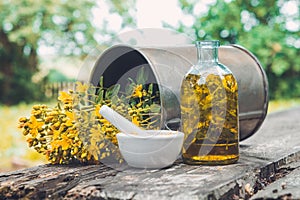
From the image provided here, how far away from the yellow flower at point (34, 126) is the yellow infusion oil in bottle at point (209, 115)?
15.2 inches

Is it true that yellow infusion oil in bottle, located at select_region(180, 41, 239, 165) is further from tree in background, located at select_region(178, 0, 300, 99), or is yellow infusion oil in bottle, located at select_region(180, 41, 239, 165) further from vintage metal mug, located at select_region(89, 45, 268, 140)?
tree in background, located at select_region(178, 0, 300, 99)

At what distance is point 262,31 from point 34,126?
4756mm

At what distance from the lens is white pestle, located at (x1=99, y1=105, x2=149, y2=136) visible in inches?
43.4

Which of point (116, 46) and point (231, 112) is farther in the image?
point (116, 46)

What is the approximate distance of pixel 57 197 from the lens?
953 mm

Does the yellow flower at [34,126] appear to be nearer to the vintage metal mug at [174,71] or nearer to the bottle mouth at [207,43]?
the vintage metal mug at [174,71]

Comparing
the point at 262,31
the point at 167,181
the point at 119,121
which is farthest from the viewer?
the point at 262,31

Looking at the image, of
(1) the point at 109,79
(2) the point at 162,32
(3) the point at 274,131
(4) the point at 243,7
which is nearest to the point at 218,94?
(1) the point at 109,79

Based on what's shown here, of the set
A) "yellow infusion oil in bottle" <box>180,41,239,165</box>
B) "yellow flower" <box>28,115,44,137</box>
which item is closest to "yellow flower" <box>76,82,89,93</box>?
"yellow flower" <box>28,115,44,137</box>

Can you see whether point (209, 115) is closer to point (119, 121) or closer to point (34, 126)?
point (119, 121)

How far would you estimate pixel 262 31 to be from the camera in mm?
5523

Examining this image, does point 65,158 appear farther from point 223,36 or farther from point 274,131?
point 223,36

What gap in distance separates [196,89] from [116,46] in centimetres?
27

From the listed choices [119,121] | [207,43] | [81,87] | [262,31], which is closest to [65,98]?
[81,87]
